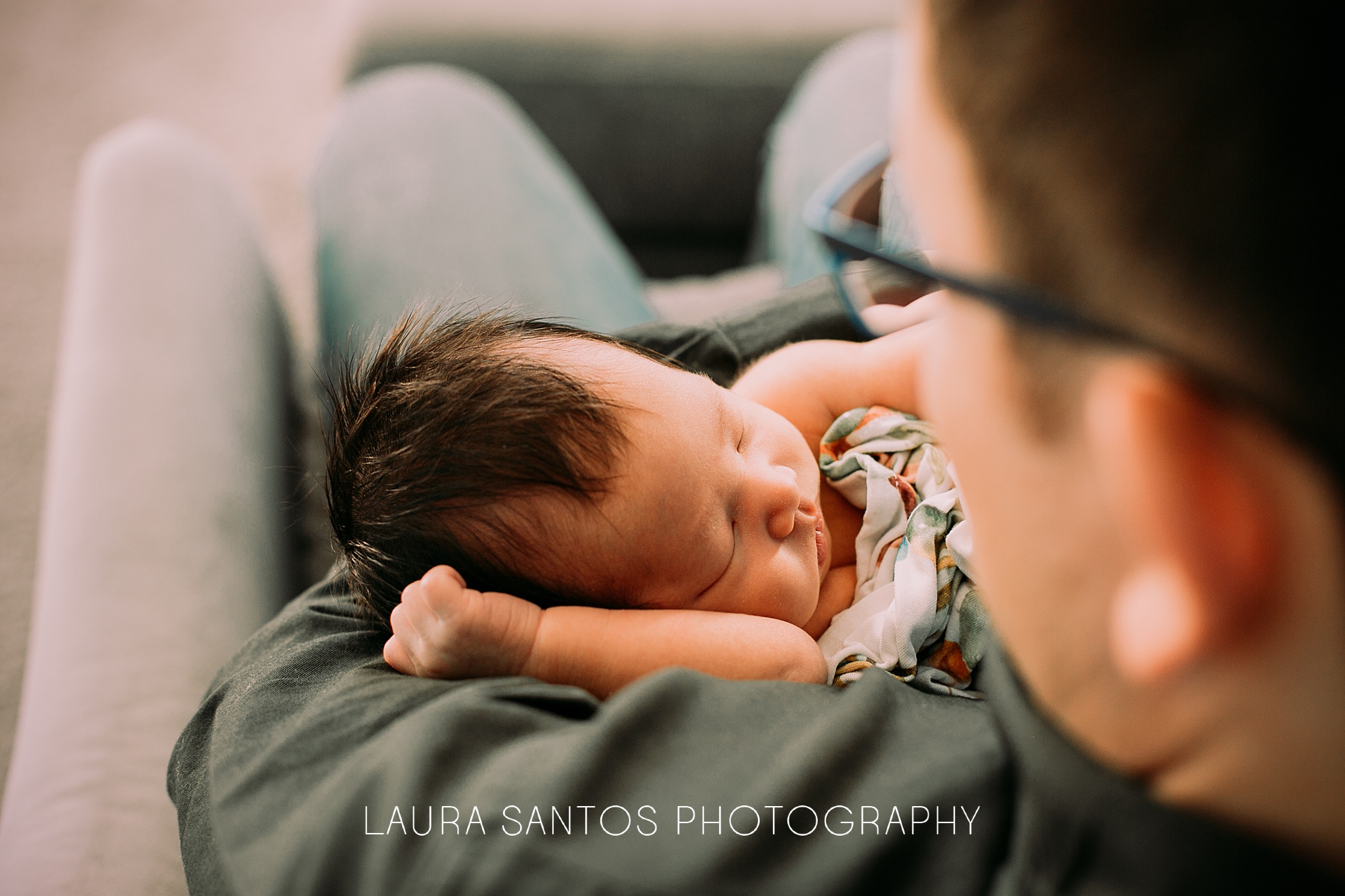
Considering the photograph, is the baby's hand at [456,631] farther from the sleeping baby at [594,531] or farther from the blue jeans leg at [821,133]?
the blue jeans leg at [821,133]

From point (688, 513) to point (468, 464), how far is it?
0.70ft

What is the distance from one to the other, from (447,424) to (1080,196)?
59 cm

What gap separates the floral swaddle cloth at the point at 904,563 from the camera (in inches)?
31.8

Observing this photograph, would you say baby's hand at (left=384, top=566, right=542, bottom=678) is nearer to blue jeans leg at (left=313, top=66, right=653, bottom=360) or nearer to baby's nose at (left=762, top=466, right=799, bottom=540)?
baby's nose at (left=762, top=466, right=799, bottom=540)

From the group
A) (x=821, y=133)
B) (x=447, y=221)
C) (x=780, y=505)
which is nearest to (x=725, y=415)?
(x=780, y=505)

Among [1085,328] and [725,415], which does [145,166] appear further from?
[1085,328]

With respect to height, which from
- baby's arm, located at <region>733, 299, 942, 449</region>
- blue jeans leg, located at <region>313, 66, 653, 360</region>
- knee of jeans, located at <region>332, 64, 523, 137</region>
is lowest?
baby's arm, located at <region>733, 299, 942, 449</region>

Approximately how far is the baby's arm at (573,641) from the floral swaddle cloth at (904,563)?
7 centimetres

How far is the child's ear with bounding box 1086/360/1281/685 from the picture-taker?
387 millimetres

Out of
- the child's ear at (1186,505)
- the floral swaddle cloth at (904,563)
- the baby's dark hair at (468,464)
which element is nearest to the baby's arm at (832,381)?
the floral swaddle cloth at (904,563)

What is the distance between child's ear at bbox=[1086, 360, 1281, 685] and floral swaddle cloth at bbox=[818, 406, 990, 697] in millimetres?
379

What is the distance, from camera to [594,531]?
0.80 meters

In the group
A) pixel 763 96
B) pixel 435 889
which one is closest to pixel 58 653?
pixel 435 889

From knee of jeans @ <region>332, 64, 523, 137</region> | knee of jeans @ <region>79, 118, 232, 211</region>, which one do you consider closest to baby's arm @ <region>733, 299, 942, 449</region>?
→ knee of jeans @ <region>332, 64, 523, 137</region>
